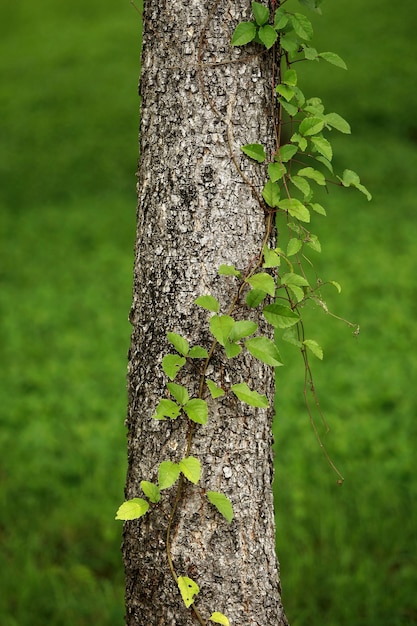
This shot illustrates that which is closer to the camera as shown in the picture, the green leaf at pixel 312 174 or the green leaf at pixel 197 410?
the green leaf at pixel 197 410

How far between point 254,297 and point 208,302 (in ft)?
0.39

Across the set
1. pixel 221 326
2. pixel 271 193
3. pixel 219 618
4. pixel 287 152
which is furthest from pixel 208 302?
pixel 219 618

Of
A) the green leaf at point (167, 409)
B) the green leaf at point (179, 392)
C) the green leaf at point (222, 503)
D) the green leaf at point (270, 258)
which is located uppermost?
the green leaf at point (270, 258)

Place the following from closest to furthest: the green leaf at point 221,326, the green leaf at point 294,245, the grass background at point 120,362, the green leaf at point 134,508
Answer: the green leaf at point 221,326 < the green leaf at point 134,508 < the green leaf at point 294,245 < the grass background at point 120,362

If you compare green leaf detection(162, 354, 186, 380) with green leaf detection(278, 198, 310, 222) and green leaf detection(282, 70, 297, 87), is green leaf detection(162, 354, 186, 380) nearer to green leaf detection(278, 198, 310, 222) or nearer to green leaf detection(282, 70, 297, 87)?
green leaf detection(278, 198, 310, 222)

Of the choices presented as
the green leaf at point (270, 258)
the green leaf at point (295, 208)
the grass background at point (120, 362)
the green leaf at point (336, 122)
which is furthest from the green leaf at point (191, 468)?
the grass background at point (120, 362)

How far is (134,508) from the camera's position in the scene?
1.68 m

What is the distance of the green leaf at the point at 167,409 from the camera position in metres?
1.62

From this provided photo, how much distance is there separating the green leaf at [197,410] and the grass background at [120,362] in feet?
7.02

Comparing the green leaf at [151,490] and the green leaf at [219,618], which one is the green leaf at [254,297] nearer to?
the green leaf at [151,490]

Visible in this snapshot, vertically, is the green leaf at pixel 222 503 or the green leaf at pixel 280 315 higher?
the green leaf at pixel 280 315

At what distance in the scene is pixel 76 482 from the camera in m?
4.76

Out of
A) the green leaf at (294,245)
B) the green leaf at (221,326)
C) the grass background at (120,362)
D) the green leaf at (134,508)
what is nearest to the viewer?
the green leaf at (221,326)

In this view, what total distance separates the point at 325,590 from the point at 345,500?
2.69 ft
